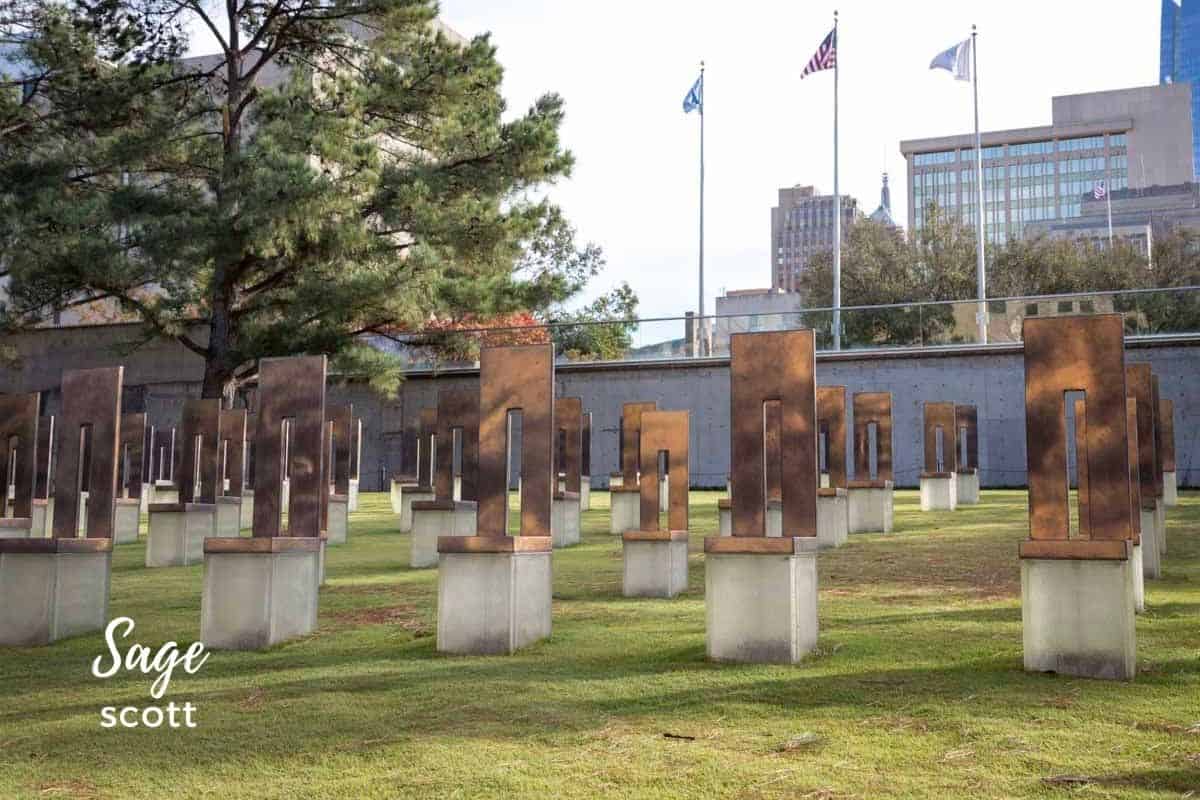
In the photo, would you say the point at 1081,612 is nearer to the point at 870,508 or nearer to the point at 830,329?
the point at 870,508

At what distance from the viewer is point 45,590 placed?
8383 mm

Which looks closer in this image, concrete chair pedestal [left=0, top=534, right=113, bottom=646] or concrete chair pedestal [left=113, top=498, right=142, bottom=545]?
concrete chair pedestal [left=0, top=534, right=113, bottom=646]

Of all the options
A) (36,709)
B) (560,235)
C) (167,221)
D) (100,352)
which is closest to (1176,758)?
(36,709)

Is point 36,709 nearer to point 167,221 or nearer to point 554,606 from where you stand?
point 554,606

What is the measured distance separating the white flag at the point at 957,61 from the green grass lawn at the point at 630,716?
27.0 m

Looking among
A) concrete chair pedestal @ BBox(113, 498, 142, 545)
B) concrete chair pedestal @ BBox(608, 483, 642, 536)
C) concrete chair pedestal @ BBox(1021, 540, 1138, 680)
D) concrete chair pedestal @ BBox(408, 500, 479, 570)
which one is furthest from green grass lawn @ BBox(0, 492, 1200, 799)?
concrete chair pedestal @ BBox(113, 498, 142, 545)

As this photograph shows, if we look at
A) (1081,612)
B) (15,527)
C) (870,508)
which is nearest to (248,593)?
(15,527)

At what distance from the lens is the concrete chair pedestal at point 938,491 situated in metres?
18.3

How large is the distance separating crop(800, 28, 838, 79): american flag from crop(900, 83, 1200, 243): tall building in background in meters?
63.1

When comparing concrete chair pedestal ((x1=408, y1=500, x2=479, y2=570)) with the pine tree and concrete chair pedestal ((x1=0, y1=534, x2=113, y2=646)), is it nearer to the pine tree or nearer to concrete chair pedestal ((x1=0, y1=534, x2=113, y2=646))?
concrete chair pedestal ((x1=0, y1=534, x2=113, y2=646))

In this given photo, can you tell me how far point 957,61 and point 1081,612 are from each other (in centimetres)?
2994

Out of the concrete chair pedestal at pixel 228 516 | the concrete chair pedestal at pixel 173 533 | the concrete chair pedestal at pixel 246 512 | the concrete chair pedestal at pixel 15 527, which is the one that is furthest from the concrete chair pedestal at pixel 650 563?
the concrete chair pedestal at pixel 246 512

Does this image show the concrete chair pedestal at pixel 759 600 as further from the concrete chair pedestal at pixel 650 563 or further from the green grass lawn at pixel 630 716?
the concrete chair pedestal at pixel 650 563

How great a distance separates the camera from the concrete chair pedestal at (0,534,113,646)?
327 inches
